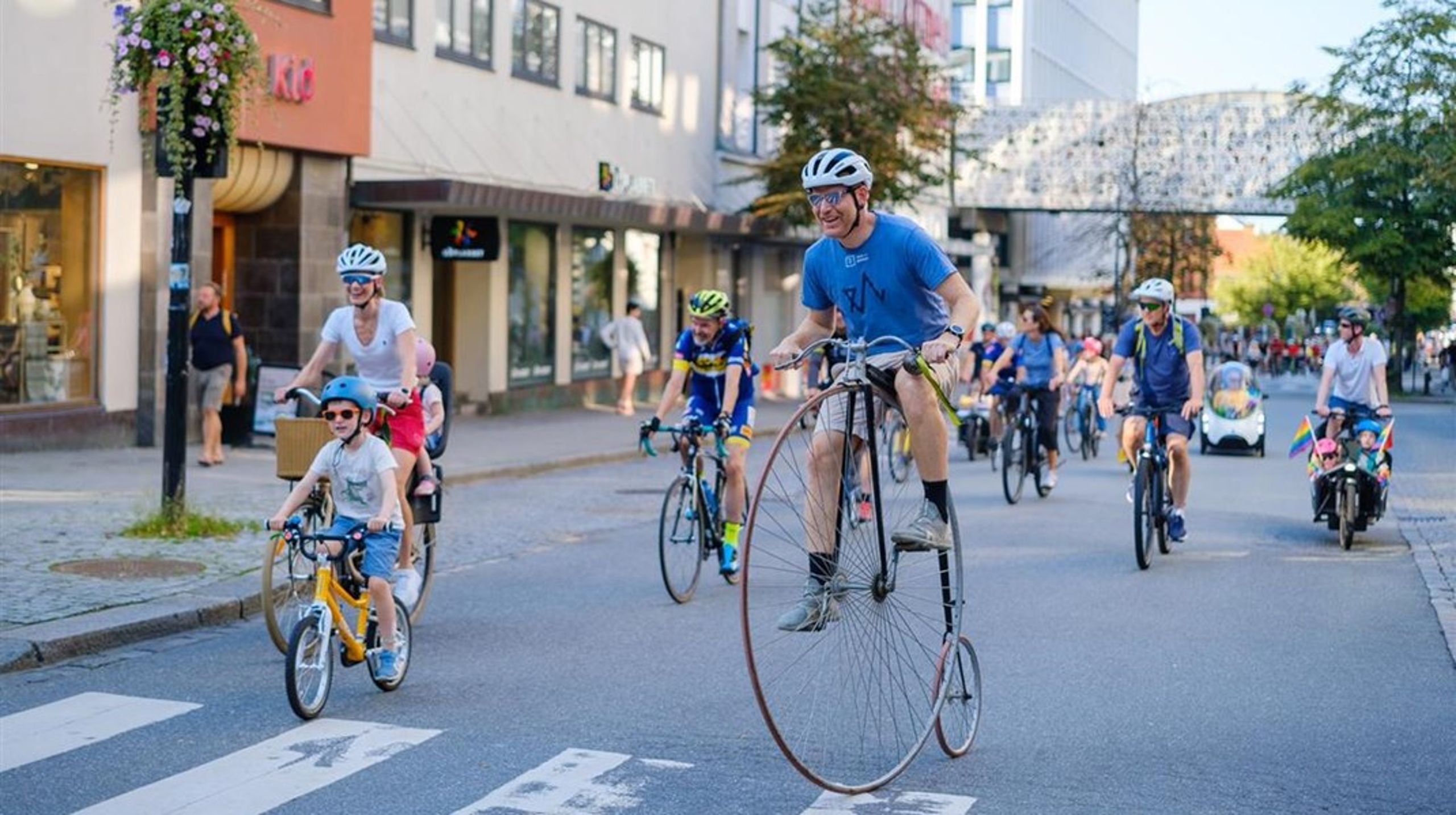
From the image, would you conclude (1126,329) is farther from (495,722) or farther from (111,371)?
(111,371)

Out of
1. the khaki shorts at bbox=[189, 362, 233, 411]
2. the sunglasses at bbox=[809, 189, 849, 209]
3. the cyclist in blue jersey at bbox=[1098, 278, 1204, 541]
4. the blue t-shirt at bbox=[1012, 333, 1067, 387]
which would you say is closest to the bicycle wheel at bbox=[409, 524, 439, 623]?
the sunglasses at bbox=[809, 189, 849, 209]

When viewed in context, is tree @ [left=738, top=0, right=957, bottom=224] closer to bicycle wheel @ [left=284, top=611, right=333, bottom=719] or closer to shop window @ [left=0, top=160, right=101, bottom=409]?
shop window @ [left=0, top=160, right=101, bottom=409]

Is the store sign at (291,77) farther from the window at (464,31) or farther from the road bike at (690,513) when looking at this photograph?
the road bike at (690,513)

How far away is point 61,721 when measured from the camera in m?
8.26

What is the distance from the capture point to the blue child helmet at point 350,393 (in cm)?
884

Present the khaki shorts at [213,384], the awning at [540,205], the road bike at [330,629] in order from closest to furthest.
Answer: the road bike at [330,629] < the khaki shorts at [213,384] < the awning at [540,205]

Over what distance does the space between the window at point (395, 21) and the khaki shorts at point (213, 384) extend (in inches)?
318

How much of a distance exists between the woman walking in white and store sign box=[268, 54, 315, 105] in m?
10.7

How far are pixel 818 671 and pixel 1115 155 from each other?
200ft

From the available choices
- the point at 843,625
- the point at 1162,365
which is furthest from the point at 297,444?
the point at 1162,365

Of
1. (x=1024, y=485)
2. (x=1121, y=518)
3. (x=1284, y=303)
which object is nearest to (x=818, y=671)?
(x=1121, y=518)

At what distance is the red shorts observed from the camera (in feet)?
34.3

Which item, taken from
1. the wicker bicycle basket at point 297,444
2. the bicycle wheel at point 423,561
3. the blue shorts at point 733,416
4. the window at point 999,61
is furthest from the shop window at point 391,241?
the window at point 999,61

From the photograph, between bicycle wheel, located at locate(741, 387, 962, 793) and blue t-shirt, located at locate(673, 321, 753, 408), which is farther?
blue t-shirt, located at locate(673, 321, 753, 408)
